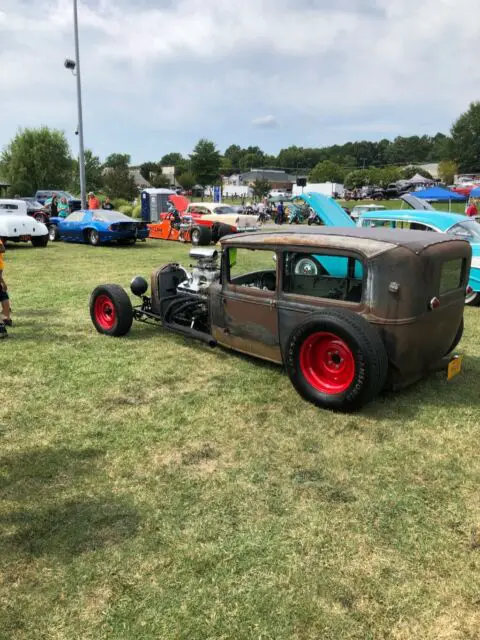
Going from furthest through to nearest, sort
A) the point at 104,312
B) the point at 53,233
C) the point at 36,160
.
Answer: the point at 36,160, the point at 53,233, the point at 104,312

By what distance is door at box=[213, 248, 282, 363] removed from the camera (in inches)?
187

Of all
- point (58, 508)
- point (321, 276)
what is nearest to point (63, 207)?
point (321, 276)

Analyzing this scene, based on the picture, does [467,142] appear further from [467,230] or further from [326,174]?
[467,230]

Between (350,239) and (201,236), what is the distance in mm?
13544

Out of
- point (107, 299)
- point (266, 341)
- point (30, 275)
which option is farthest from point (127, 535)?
point (30, 275)

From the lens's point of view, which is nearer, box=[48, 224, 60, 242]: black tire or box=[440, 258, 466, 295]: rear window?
box=[440, 258, 466, 295]: rear window

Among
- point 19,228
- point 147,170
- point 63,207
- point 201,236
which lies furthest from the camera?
point 147,170

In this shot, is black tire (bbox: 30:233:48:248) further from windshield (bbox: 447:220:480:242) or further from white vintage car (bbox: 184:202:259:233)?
windshield (bbox: 447:220:480:242)

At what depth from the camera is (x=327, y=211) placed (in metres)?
9.97

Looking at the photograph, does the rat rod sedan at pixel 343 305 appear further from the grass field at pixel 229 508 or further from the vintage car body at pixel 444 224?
the vintage car body at pixel 444 224

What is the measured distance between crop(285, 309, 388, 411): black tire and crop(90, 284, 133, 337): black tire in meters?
2.66

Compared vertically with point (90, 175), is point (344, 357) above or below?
below

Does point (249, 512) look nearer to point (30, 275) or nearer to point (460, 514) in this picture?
point (460, 514)

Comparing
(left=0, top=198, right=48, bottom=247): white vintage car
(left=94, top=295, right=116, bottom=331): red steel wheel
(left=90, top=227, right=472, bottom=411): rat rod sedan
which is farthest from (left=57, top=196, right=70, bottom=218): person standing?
(left=90, top=227, right=472, bottom=411): rat rod sedan
